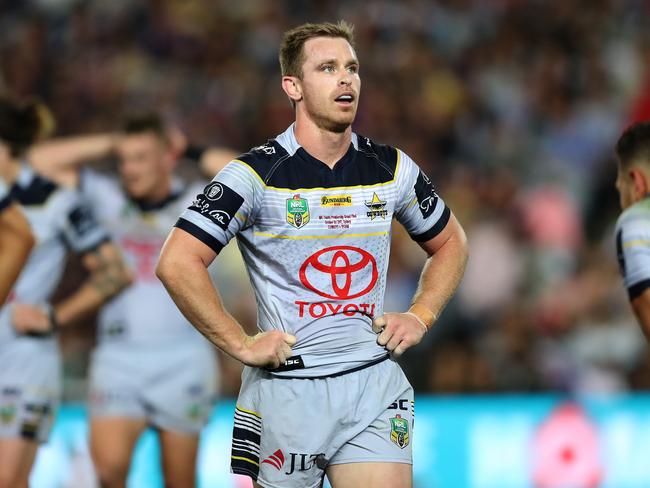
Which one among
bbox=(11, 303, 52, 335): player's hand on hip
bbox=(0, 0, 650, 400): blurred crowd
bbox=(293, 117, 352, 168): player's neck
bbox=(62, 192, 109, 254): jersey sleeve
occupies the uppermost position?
bbox=(0, 0, 650, 400): blurred crowd

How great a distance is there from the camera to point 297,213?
4.89 metres

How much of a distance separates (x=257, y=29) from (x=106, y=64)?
1.81 metres

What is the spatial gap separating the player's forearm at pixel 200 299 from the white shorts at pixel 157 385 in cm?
294

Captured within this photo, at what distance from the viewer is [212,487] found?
9.43m

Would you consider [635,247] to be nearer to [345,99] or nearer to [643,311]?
[643,311]

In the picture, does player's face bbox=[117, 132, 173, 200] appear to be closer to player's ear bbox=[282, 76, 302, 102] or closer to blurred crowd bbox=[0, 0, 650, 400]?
player's ear bbox=[282, 76, 302, 102]

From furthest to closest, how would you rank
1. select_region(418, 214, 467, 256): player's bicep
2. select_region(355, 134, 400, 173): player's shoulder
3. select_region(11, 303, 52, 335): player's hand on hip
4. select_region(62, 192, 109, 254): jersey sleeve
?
select_region(62, 192, 109, 254): jersey sleeve → select_region(11, 303, 52, 335): player's hand on hip → select_region(418, 214, 467, 256): player's bicep → select_region(355, 134, 400, 173): player's shoulder

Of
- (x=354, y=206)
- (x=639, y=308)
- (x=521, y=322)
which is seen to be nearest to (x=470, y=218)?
(x=521, y=322)

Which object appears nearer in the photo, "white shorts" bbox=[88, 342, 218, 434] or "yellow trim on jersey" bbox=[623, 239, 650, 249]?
"yellow trim on jersey" bbox=[623, 239, 650, 249]

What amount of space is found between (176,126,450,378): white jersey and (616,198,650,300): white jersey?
1278 mm

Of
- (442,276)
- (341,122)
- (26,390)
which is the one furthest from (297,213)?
(26,390)

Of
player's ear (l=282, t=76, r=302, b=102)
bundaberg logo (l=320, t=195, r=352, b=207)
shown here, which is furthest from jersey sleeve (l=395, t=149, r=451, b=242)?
player's ear (l=282, t=76, r=302, b=102)

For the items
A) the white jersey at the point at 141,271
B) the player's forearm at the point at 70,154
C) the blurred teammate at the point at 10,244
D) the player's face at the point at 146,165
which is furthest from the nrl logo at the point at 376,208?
the player's forearm at the point at 70,154

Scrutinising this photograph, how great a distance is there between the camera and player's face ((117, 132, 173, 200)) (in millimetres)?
7832
